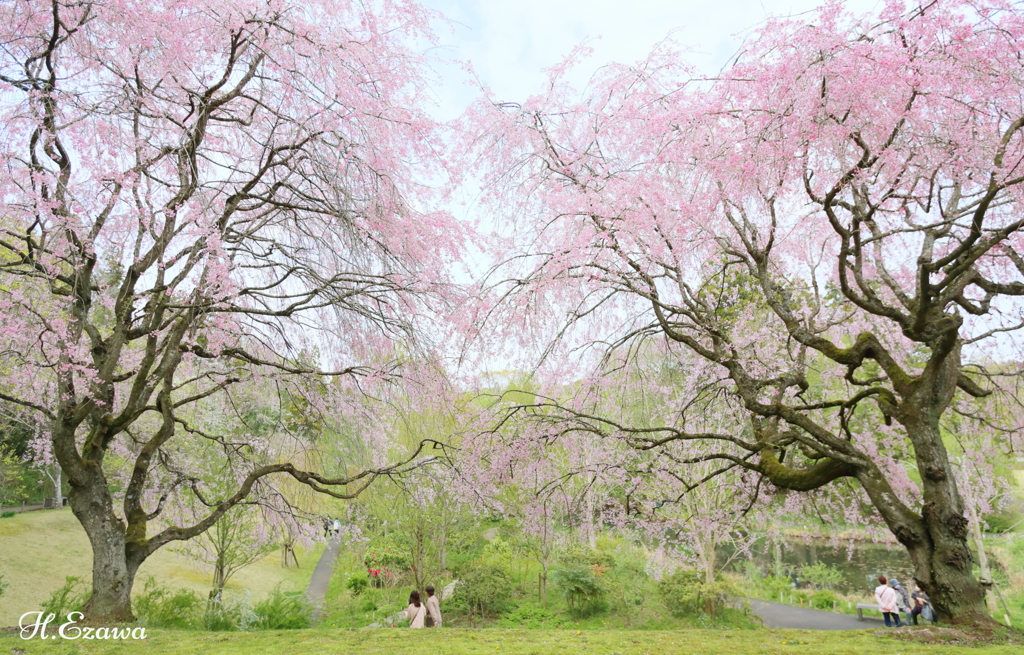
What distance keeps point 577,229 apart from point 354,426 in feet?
13.2

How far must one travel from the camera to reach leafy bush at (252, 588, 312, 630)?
1059 cm

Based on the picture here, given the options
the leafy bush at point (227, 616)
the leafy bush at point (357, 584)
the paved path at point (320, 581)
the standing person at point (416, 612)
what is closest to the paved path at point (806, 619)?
the standing person at point (416, 612)

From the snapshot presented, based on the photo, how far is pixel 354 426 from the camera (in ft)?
25.9

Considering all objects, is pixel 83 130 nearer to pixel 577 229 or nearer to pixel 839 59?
pixel 577 229

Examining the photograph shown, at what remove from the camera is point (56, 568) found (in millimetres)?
15367

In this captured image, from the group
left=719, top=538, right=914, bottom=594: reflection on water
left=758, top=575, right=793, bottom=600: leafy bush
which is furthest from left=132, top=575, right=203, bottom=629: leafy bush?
left=758, top=575, right=793, bottom=600: leafy bush

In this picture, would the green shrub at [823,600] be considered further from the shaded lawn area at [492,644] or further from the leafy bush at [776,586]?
the shaded lawn area at [492,644]

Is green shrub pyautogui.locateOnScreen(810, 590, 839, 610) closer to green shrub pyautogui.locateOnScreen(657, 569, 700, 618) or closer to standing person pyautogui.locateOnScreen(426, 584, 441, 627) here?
green shrub pyautogui.locateOnScreen(657, 569, 700, 618)

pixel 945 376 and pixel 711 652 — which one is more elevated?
pixel 945 376

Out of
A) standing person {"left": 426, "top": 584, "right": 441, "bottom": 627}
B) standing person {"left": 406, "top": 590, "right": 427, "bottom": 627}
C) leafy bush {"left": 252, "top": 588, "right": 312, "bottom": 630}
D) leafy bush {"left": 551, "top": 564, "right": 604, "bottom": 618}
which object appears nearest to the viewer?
standing person {"left": 406, "top": 590, "right": 427, "bottom": 627}

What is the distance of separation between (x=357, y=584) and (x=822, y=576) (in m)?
12.6

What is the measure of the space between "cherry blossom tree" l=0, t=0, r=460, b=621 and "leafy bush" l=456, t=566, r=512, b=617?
21.5ft

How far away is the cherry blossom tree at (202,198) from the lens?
5363 millimetres

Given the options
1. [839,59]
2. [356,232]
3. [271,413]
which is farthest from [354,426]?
[839,59]
